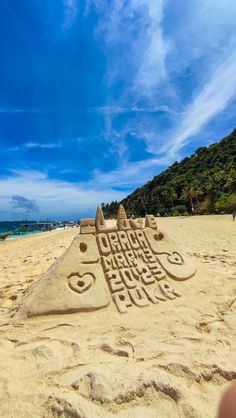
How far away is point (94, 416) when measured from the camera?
1728 millimetres

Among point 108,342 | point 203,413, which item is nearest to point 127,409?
point 203,413

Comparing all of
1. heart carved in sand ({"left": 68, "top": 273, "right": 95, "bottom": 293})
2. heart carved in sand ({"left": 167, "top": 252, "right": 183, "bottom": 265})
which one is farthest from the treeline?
heart carved in sand ({"left": 68, "top": 273, "right": 95, "bottom": 293})

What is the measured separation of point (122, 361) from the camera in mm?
2365

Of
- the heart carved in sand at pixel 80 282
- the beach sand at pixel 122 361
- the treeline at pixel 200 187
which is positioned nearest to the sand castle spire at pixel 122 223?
the heart carved in sand at pixel 80 282

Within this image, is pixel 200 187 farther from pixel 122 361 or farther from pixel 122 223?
pixel 122 361

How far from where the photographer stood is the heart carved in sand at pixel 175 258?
15.5 ft

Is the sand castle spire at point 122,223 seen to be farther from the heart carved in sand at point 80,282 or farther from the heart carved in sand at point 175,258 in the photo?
the heart carved in sand at point 80,282

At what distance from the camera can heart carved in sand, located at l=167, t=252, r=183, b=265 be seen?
471cm

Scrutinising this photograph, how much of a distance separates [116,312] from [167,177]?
67.2m

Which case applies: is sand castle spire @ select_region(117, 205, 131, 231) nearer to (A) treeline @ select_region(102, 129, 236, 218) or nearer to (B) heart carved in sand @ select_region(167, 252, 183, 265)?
(B) heart carved in sand @ select_region(167, 252, 183, 265)

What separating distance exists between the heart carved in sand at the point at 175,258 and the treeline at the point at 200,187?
92.8 feet

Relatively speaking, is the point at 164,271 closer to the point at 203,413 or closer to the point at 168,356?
the point at 168,356

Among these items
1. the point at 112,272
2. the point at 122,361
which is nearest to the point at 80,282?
the point at 112,272

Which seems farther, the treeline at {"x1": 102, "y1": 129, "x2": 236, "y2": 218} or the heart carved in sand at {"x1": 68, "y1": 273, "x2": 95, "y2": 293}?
the treeline at {"x1": 102, "y1": 129, "x2": 236, "y2": 218}
